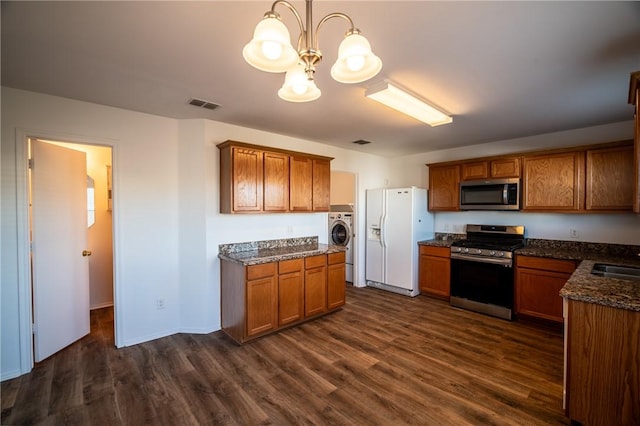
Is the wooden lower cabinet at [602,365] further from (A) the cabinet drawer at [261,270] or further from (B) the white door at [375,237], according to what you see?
(B) the white door at [375,237]

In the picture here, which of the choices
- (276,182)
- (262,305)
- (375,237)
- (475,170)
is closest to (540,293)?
(475,170)

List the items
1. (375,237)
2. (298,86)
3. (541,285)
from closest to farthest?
(298,86)
(541,285)
(375,237)

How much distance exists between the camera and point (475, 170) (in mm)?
4270

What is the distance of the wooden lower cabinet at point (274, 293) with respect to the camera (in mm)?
2971

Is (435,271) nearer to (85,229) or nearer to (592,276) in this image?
(592,276)

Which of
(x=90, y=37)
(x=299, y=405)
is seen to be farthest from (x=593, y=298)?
(x=90, y=37)

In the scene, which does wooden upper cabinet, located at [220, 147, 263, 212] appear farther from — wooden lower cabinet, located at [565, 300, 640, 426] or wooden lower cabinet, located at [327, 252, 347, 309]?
wooden lower cabinet, located at [565, 300, 640, 426]

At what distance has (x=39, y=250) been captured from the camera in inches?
105

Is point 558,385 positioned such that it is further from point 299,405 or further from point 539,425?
point 299,405

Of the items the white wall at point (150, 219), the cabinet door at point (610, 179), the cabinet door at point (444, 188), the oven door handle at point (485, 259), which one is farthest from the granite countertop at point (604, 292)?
the cabinet door at point (444, 188)

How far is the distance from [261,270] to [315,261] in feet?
2.58

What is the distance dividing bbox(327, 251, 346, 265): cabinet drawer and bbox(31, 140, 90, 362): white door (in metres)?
2.89

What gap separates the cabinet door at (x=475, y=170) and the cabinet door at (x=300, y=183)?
245 centimetres

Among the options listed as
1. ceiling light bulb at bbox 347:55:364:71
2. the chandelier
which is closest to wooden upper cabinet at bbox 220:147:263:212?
the chandelier
